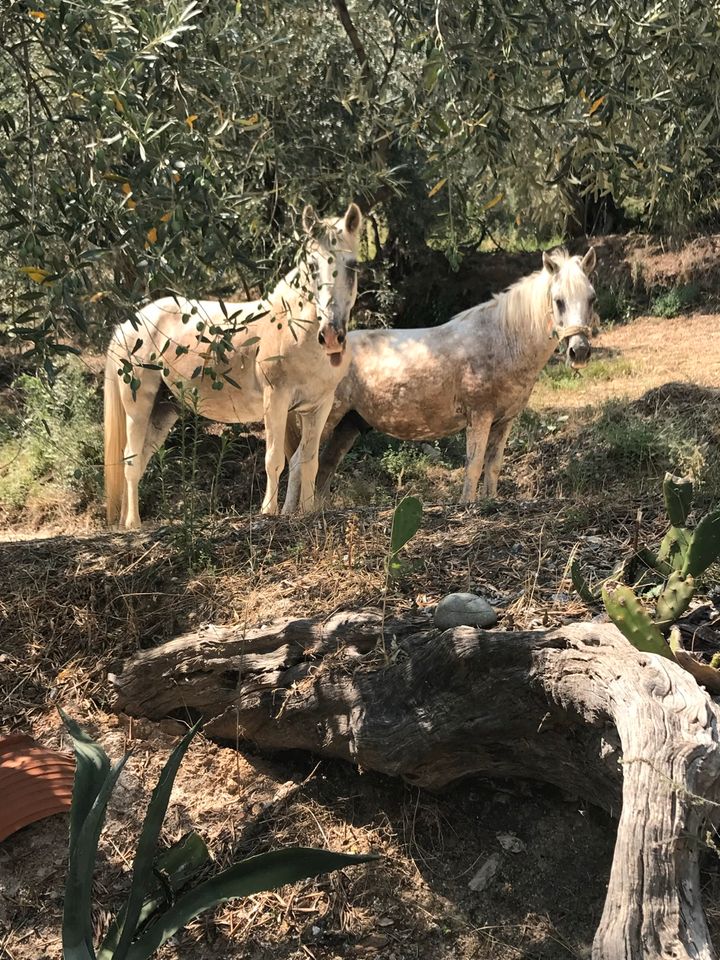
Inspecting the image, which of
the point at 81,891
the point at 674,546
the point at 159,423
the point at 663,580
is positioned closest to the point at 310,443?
the point at 159,423

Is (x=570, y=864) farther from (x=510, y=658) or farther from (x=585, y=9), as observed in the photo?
(x=585, y=9)

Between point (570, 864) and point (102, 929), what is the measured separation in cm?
151

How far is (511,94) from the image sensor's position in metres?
3.69

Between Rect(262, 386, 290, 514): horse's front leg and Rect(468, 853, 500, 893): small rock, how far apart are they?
3466 millimetres

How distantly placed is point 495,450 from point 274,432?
209 cm

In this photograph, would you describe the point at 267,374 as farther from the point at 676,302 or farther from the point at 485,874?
the point at 676,302

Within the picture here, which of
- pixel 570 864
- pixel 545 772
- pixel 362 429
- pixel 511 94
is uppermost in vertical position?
pixel 511 94

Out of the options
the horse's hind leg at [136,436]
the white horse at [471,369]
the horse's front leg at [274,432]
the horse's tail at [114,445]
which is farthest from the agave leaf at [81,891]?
the horse's tail at [114,445]

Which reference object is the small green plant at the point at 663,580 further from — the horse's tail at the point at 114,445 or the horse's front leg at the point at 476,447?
the horse's tail at the point at 114,445

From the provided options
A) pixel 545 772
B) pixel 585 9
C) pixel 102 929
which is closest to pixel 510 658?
pixel 545 772

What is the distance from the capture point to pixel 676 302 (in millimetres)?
13211

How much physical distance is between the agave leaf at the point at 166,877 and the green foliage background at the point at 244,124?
1481mm

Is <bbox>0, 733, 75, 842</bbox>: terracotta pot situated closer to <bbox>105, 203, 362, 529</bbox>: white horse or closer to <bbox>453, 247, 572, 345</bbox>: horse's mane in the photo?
<bbox>105, 203, 362, 529</bbox>: white horse

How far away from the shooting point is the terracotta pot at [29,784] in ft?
10.0
